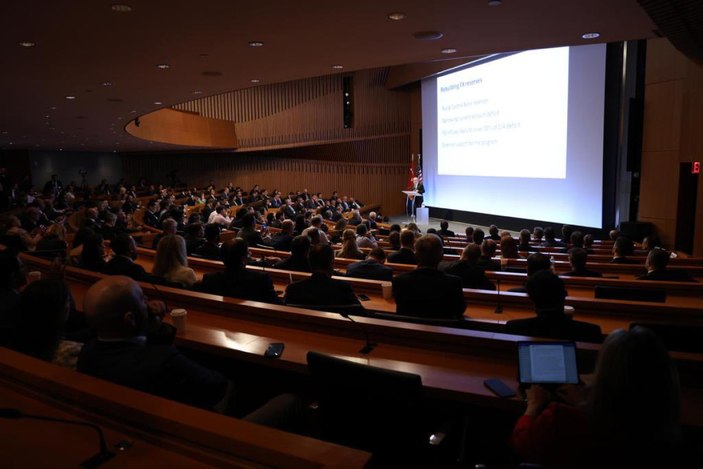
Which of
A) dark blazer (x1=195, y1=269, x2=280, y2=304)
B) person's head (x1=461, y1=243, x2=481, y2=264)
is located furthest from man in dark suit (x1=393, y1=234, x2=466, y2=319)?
person's head (x1=461, y1=243, x2=481, y2=264)

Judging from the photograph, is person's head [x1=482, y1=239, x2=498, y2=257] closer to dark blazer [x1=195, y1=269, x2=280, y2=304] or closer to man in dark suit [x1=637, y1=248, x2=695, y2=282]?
man in dark suit [x1=637, y1=248, x2=695, y2=282]

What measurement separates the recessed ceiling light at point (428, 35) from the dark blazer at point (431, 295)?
272 centimetres

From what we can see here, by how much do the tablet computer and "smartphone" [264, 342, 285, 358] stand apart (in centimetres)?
114

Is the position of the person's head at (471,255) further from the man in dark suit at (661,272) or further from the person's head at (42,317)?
the person's head at (42,317)

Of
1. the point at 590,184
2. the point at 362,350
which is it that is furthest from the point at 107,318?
the point at 590,184

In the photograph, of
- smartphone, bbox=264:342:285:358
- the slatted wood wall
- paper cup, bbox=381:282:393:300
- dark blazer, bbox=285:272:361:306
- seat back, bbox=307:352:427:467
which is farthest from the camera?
the slatted wood wall

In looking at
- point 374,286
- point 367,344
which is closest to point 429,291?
point 367,344

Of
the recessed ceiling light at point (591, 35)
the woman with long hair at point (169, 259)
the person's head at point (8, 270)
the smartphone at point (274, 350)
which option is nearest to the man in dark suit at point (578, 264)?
the recessed ceiling light at point (591, 35)

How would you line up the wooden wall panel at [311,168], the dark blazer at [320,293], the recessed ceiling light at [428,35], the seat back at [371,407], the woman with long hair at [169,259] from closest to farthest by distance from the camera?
1. the seat back at [371,407]
2. the dark blazer at [320,293]
3. the woman with long hair at [169,259]
4. the recessed ceiling light at [428,35]
5. the wooden wall panel at [311,168]

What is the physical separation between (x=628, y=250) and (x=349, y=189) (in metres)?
15.7

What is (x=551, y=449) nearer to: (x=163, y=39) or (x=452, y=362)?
(x=452, y=362)

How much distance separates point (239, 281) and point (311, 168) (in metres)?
18.7

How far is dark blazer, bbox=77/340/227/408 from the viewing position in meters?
1.81

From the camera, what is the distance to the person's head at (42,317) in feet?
6.95
